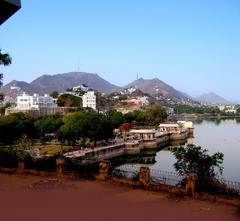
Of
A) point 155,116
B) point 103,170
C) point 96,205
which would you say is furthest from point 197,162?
point 155,116

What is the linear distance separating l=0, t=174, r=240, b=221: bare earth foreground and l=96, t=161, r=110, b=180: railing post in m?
0.61

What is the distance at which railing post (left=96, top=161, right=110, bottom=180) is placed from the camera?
1548 cm

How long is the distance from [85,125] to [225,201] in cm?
3319

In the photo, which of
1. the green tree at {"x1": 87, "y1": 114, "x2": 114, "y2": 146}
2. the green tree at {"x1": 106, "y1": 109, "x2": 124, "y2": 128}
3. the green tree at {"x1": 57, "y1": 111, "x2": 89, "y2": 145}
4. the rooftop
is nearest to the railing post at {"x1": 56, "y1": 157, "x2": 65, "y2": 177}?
the rooftop

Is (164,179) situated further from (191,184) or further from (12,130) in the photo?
(12,130)

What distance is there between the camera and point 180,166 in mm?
15070

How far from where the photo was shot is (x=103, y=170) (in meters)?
15.6

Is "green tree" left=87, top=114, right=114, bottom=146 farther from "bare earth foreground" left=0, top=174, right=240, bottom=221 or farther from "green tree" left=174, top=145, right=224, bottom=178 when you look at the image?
"green tree" left=174, top=145, right=224, bottom=178

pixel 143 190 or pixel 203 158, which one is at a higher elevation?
pixel 203 158

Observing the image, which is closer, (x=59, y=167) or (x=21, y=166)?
(x=59, y=167)

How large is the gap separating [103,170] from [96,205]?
3.44m

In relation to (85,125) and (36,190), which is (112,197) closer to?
(36,190)

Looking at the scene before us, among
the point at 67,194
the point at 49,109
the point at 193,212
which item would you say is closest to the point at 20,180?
the point at 67,194

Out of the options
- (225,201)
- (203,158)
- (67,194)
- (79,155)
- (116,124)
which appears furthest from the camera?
(116,124)
